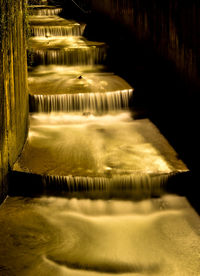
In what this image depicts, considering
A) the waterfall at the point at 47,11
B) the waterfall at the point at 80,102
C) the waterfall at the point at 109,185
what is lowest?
the waterfall at the point at 109,185

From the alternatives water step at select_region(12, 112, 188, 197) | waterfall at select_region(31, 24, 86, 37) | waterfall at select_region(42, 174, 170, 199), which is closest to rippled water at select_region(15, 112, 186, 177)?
water step at select_region(12, 112, 188, 197)

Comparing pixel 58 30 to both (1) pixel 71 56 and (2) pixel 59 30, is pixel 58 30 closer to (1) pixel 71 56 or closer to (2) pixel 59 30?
(2) pixel 59 30

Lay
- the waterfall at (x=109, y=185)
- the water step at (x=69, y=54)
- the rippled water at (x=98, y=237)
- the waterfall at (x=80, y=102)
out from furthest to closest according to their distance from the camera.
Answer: the water step at (x=69, y=54) < the waterfall at (x=80, y=102) < the waterfall at (x=109, y=185) < the rippled water at (x=98, y=237)

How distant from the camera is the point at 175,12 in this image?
624cm

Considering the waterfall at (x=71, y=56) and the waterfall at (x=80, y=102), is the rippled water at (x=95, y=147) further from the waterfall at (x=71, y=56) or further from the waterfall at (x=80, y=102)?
the waterfall at (x=71, y=56)

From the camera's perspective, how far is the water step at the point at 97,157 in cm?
495

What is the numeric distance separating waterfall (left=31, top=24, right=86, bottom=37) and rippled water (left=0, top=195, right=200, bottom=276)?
7292 millimetres

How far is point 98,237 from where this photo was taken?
438cm

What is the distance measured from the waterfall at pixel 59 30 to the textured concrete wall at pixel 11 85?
18.4 feet

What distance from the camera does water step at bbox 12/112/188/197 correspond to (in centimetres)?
495

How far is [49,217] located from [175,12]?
3.67m

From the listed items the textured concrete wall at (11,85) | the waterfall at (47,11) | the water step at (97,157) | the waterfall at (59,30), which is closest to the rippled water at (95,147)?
the water step at (97,157)

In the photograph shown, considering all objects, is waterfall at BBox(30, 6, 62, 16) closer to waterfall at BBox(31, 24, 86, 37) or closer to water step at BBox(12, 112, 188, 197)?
waterfall at BBox(31, 24, 86, 37)

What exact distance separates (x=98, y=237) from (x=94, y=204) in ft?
1.95
